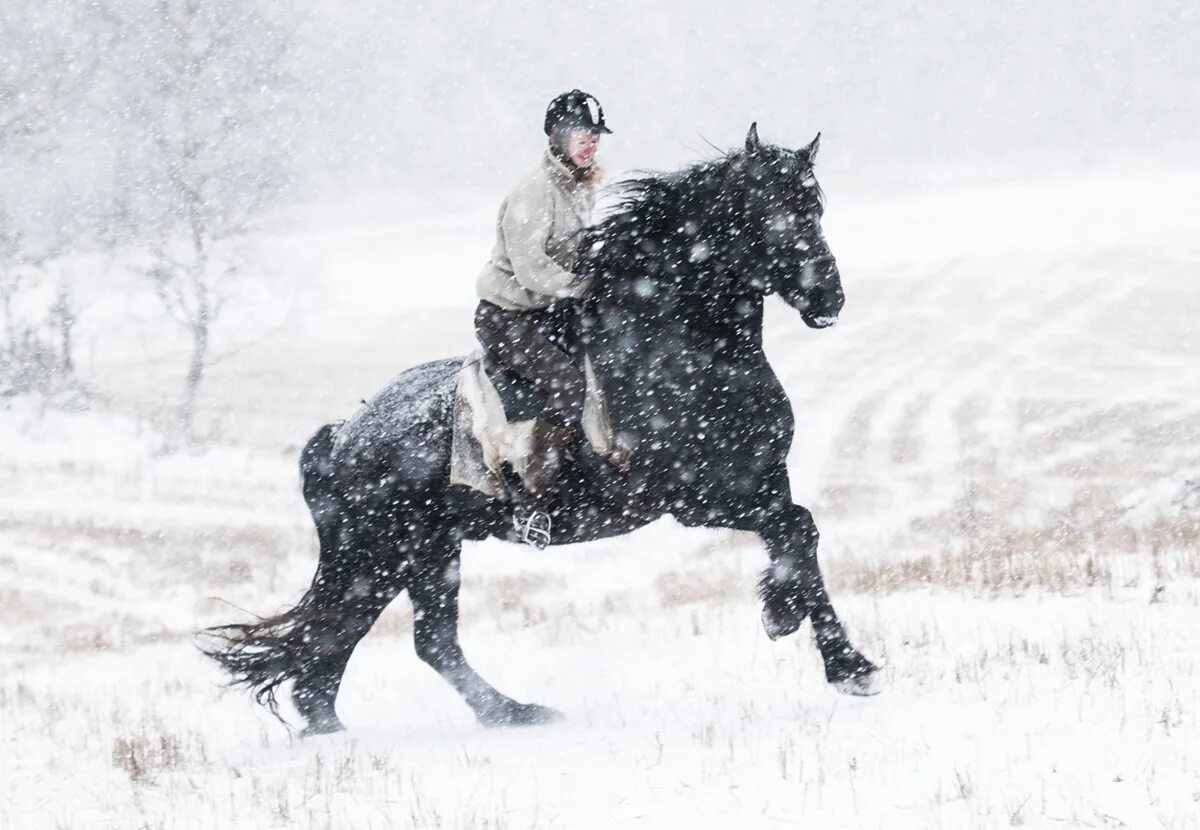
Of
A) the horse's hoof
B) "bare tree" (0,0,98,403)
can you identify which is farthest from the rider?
"bare tree" (0,0,98,403)

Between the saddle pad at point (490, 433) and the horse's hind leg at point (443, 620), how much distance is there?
80 cm

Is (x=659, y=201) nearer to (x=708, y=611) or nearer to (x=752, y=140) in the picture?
(x=752, y=140)

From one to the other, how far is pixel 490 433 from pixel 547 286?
33.1 inches

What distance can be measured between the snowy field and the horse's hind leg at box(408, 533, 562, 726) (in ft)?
0.91

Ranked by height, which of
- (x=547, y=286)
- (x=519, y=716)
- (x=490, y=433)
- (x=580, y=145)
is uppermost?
(x=580, y=145)

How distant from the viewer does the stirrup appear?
6.93m

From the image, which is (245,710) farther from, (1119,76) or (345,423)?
(1119,76)

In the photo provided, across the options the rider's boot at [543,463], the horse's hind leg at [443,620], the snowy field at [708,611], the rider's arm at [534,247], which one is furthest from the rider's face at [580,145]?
the snowy field at [708,611]

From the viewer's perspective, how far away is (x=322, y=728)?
7.74 metres

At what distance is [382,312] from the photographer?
4716cm

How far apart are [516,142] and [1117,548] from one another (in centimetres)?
7259

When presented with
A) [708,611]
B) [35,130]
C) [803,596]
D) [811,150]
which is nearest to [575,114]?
[811,150]

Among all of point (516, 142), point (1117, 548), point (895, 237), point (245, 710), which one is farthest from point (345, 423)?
point (516, 142)

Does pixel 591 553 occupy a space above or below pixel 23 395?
below
